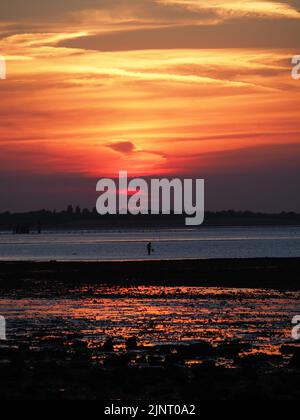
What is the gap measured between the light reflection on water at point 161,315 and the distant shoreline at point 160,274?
433cm

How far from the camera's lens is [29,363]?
2320 centimetres

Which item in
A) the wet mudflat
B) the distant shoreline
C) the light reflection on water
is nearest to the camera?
the wet mudflat

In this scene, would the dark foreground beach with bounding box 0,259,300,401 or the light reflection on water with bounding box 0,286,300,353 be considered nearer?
the dark foreground beach with bounding box 0,259,300,401

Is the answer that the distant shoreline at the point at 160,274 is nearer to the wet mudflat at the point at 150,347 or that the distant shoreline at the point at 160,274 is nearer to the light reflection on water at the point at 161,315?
the light reflection on water at the point at 161,315

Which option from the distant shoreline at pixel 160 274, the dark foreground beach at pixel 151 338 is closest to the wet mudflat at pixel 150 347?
the dark foreground beach at pixel 151 338

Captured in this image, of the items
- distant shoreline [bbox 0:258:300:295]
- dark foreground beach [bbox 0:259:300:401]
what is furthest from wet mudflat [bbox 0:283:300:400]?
distant shoreline [bbox 0:258:300:295]

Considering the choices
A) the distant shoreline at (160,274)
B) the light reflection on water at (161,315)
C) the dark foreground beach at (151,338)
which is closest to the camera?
the dark foreground beach at (151,338)

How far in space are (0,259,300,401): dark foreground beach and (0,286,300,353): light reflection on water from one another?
43 millimetres

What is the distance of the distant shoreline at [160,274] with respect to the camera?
5063 centimetres

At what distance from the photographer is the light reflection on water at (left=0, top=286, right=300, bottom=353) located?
2867cm

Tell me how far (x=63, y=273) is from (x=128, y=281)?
9060mm

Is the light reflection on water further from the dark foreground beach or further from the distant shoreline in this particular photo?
the distant shoreline
